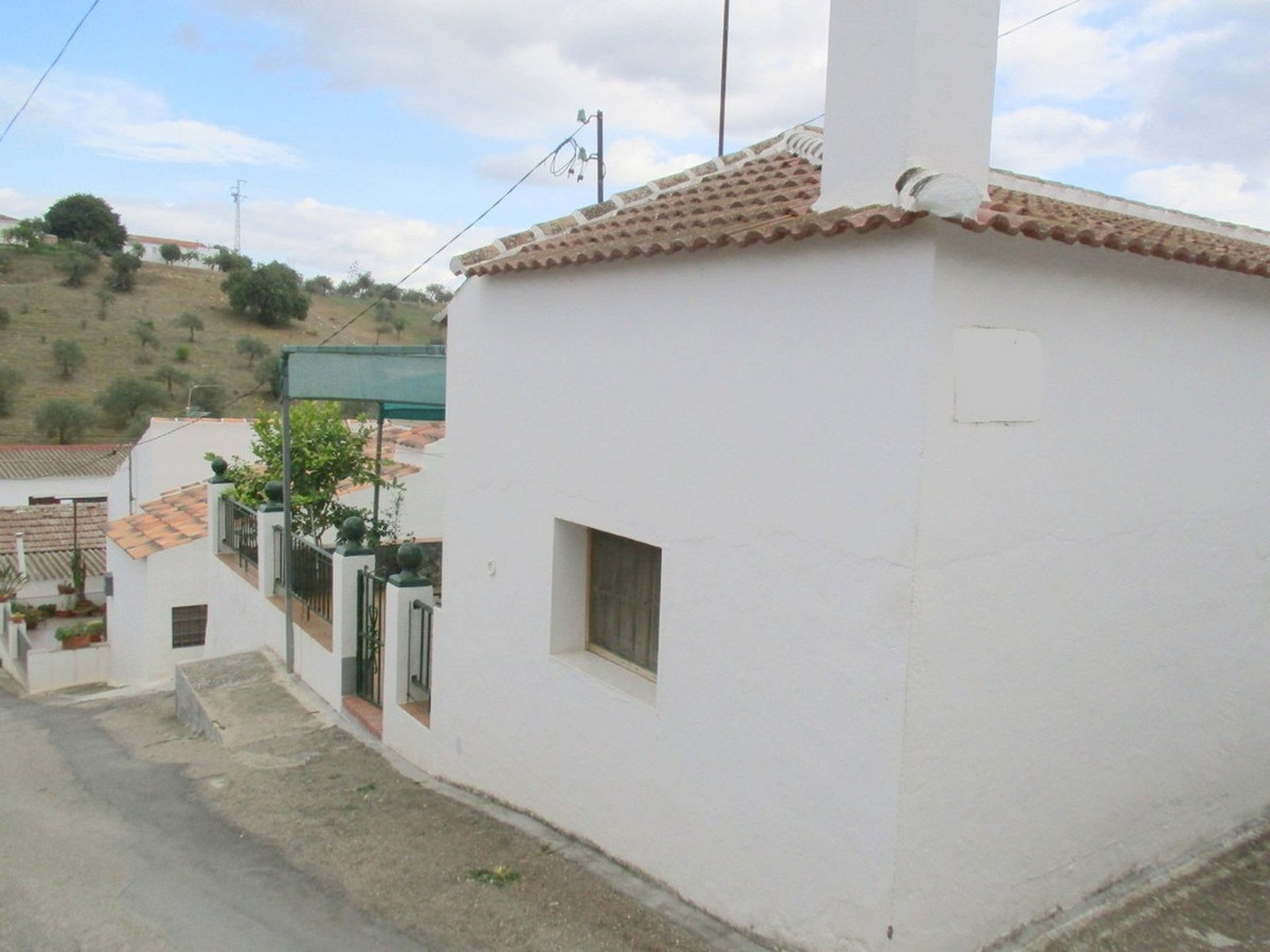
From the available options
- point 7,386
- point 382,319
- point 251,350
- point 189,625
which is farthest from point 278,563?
point 382,319

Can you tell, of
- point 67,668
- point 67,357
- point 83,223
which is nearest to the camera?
point 67,668

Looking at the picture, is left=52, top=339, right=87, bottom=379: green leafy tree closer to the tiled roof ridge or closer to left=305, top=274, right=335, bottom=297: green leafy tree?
left=305, top=274, right=335, bottom=297: green leafy tree

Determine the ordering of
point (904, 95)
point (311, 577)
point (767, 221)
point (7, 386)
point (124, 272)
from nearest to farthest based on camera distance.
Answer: point (904, 95), point (767, 221), point (311, 577), point (7, 386), point (124, 272)

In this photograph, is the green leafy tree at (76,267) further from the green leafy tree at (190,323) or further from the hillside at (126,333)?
the green leafy tree at (190,323)

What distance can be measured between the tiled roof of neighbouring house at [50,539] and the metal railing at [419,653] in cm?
2021

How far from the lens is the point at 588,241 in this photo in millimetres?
5648

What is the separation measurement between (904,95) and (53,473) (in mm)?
33363

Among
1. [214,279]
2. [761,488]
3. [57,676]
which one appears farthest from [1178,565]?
[214,279]

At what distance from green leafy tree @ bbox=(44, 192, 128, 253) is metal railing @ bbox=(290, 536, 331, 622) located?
56.0m

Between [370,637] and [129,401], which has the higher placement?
[129,401]

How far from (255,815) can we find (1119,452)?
18.1 feet

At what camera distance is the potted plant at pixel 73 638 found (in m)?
16.7

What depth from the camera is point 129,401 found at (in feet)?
117

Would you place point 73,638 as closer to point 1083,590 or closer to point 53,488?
point 53,488
